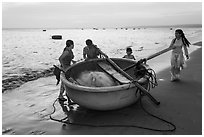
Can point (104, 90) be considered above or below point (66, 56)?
below

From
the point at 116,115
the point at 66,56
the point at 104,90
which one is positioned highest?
the point at 66,56

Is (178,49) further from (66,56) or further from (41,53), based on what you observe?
(41,53)

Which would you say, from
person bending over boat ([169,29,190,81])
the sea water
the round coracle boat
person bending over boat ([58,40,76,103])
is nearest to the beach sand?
the round coracle boat

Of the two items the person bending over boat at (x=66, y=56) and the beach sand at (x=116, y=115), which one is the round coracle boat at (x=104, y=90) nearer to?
the person bending over boat at (x=66, y=56)

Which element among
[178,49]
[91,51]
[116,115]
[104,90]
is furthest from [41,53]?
[104,90]

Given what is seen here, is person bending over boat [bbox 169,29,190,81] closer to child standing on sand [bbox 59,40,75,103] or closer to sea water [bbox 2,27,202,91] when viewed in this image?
child standing on sand [bbox 59,40,75,103]

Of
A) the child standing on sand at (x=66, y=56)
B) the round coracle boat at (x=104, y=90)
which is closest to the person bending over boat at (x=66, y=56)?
the child standing on sand at (x=66, y=56)

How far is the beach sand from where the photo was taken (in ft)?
12.6

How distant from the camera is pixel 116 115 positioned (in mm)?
4355

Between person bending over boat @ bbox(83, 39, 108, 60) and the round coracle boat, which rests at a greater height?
person bending over boat @ bbox(83, 39, 108, 60)

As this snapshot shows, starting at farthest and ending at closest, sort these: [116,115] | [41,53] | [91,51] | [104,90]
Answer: [41,53] → [91,51] → [116,115] → [104,90]

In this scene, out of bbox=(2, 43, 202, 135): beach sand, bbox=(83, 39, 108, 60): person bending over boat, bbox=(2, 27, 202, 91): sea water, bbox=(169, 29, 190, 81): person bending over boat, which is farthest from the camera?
bbox=(2, 27, 202, 91): sea water

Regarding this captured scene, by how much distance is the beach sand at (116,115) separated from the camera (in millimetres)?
3854

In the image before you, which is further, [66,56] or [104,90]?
[66,56]
